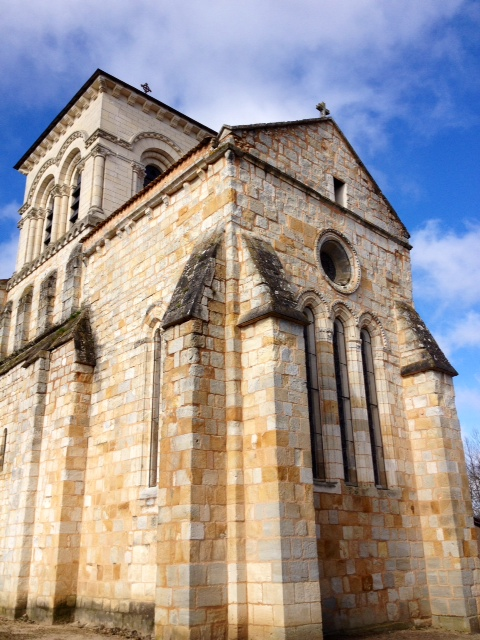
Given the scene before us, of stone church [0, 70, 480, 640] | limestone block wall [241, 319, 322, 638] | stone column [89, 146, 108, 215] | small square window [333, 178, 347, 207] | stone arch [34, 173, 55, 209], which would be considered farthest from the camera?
stone arch [34, 173, 55, 209]

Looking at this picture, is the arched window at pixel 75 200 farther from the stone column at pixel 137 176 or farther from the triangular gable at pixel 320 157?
the triangular gable at pixel 320 157

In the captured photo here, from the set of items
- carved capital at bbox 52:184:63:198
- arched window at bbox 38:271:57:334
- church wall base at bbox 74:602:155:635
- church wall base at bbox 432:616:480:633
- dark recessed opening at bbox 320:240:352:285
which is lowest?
church wall base at bbox 432:616:480:633

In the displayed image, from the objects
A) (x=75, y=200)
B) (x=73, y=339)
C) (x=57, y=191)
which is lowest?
(x=73, y=339)

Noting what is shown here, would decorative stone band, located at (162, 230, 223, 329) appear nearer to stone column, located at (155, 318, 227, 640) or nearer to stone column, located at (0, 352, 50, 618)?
stone column, located at (155, 318, 227, 640)

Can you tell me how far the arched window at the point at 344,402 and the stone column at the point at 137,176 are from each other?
927cm

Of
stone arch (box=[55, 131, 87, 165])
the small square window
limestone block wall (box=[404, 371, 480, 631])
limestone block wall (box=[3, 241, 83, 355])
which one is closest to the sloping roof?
stone arch (box=[55, 131, 87, 165])

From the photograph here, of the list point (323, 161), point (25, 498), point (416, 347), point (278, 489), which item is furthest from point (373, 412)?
point (25, 498)

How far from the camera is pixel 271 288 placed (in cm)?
901

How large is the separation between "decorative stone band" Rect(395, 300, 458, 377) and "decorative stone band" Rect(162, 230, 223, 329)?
4.84m

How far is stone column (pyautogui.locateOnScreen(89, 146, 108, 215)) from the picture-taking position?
16703 millimetres

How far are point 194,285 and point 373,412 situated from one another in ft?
14.9

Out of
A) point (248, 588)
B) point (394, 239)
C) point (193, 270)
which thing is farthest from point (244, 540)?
point (394, 239)

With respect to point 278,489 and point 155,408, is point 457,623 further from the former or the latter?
point 155,408

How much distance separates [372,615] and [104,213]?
12.1 metres
